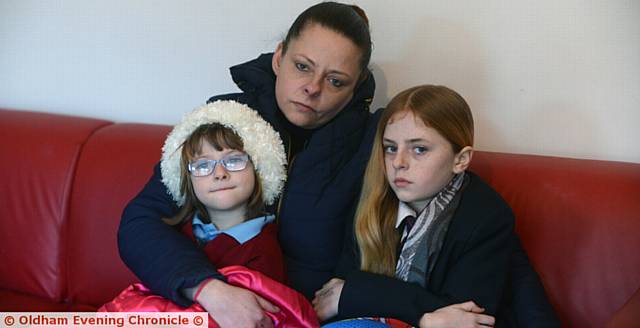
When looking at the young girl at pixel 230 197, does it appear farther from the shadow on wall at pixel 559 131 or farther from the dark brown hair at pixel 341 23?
the shadow on wall at pixel 559 131

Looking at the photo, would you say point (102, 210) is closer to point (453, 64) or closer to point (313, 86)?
point (313, 86)

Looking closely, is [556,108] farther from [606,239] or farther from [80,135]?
[80,135]

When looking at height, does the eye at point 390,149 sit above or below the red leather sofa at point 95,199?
above

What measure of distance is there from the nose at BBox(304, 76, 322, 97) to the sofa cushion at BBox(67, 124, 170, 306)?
1.58 ft

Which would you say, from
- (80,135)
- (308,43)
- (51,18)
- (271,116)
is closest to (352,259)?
(271,116)

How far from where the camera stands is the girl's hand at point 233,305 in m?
1.38

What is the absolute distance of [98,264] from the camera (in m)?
1.85

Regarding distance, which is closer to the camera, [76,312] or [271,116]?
[271,116]

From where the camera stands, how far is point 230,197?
150cm

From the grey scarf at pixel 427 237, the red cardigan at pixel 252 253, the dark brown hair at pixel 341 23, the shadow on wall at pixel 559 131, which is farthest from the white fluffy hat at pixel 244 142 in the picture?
the shadow on wall at pixel 559 131

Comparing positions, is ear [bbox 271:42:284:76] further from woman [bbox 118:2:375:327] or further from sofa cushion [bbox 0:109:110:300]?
sofa cushion [bbox 0:109:110:300]

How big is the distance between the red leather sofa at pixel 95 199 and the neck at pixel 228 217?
0.34 metres

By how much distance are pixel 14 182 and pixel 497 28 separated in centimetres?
133

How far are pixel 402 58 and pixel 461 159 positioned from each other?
0.50 m
